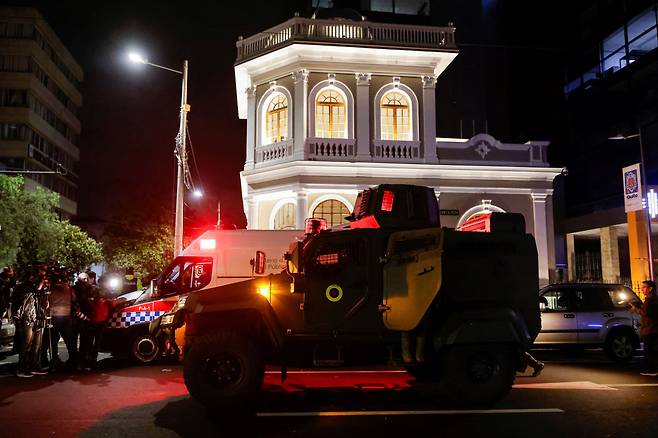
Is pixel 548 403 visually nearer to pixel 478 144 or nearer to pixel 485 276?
pixel 485 276

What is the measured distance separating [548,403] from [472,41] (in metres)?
26.4

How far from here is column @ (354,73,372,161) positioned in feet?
66.1

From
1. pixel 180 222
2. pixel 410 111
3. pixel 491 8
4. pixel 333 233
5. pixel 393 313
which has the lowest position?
pixel 393 313

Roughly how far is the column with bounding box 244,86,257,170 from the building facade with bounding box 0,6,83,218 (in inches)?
1061

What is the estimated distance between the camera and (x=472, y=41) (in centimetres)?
3002

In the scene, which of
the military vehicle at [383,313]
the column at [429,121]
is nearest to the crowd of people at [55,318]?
the military vehicle at [383,313]

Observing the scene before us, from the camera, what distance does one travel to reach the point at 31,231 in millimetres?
30359

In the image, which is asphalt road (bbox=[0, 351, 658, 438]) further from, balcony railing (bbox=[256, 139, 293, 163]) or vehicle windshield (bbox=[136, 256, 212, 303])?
balcony railing (bbox=[256, 139, 293, 163])

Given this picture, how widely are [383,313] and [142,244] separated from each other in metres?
30.2

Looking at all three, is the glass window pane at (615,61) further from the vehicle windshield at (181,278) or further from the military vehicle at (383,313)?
the military vehicle at (383,313)

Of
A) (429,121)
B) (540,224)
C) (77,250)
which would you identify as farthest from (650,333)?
(77,250)

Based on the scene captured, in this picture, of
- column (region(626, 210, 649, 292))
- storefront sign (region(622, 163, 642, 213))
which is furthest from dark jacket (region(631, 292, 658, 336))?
column (region(626, 210, 649, 292))

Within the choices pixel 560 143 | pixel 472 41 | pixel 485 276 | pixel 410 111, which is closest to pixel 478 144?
pixel 410 111

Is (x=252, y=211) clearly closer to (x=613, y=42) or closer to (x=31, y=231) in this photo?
(x=31, y=231)
